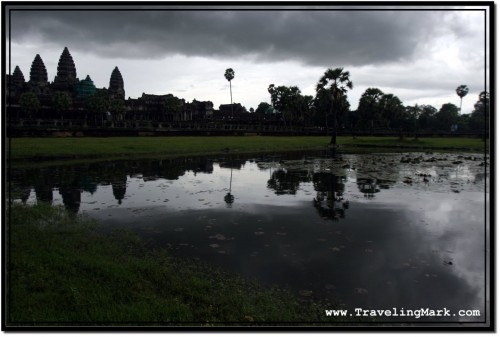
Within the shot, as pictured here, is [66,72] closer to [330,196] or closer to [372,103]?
[372,103]

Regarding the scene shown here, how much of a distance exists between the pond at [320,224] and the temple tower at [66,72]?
75996 millimetres

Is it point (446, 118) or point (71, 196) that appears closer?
point (71, 196)

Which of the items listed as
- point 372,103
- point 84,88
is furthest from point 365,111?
point 84,88

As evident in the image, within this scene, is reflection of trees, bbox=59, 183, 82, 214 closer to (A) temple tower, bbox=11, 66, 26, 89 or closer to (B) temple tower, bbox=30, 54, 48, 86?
(A) temple tower, bbox=11, 66, 26, 89

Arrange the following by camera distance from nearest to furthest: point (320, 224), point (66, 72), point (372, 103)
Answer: point (320, 224)
point (372, 103)
point (66, 72)

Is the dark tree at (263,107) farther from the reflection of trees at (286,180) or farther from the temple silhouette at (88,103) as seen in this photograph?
the reflection of trees at (286,180)

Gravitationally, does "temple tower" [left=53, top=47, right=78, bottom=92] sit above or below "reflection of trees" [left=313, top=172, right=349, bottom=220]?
above

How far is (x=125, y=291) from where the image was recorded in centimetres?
520

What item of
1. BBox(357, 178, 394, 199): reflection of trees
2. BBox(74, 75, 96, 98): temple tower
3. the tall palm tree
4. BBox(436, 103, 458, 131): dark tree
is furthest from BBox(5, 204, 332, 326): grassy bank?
BBox(436, 103, 458, 131): dark tree

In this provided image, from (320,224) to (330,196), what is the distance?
401cm

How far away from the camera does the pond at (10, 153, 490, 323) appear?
5.66 m

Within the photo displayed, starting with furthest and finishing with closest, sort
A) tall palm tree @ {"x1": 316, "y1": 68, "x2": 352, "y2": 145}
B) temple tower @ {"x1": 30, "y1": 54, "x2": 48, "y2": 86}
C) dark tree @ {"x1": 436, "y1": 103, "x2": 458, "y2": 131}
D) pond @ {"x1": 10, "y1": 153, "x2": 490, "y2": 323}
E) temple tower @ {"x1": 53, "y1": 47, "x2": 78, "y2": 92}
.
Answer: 1. dark tree @ {"x1": 436, "y1": 103, "x2": 458, "y2": 131}
2. temple tower @ {"x1": 53, "y1": 47, "x2": 78, "y2": 92}
3. temple tower @ {"x1": 30, "y1": 54, "x2": 48, "y2": 86}
4. tall palm tree @ {"x1": 316, "y1": 68, "x2": 352, "y2": 145}
5. pond @ {"x1": 10, "y1": 153, "x2": 490, "y2": 323}

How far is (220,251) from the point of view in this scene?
7.16 metres

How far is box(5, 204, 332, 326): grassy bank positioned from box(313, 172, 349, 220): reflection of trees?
509 cm
